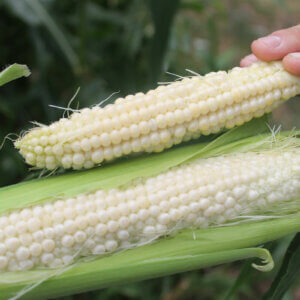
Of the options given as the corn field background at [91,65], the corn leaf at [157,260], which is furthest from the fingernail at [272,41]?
the corn field background at [91,65]

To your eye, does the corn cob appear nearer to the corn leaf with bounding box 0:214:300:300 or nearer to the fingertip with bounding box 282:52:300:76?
the corn leaf with bounding box 0:214:300:300

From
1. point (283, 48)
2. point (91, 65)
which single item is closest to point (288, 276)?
point (283, 48)

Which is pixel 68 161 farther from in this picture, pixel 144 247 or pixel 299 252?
pixel 299 252

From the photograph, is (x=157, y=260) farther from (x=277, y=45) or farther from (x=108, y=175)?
(x=277, y=45)

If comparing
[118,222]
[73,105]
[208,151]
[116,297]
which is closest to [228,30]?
[73,105]

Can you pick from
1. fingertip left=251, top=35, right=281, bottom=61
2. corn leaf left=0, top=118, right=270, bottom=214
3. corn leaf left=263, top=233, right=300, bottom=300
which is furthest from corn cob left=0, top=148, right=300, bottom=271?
fingertip left=251, top=35, right=281, bottom=61

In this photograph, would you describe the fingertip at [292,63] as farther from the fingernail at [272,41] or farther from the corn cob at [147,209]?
the corn cob at [147,209]

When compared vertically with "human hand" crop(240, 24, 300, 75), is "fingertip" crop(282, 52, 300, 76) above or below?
below
